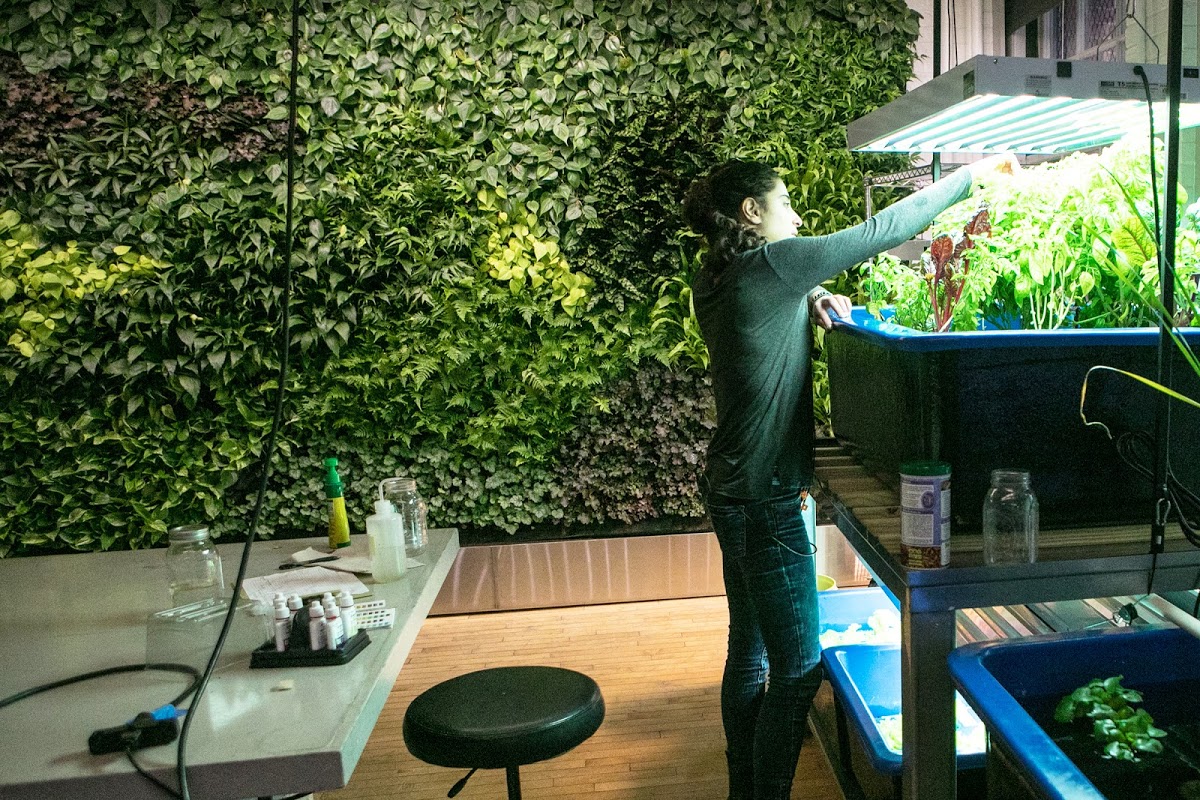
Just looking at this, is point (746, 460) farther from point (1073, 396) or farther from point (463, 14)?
point (463, 14)

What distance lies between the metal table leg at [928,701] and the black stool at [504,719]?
0.57 meters

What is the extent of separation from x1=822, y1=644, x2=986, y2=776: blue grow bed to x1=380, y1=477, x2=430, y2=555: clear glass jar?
1.02 metres

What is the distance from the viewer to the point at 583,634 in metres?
3.45

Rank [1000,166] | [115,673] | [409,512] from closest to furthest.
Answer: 1. [115,673]
2. [1000,166]
3. [409,512]

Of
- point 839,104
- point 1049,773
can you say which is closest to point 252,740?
point 1049,773

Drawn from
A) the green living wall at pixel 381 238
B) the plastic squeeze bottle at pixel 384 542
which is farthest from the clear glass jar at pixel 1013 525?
the green living wall at pixel 381 238

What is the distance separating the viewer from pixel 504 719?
151 cm

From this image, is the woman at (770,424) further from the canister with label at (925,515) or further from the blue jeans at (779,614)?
the canister with label at (925,515)

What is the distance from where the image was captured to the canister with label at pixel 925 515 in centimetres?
125

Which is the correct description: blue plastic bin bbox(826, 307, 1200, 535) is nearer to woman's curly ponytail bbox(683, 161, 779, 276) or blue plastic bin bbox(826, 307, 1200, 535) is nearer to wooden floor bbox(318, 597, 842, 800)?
woman's curly ponytail bbox(683, 161, 779, 276)

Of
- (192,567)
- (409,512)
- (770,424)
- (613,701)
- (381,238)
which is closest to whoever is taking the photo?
(192,567)

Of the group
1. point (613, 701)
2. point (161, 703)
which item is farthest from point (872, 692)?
point (161, 703)

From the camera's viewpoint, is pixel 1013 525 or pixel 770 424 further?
pixel 770 424

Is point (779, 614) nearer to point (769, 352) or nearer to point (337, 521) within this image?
point (769, 352)
